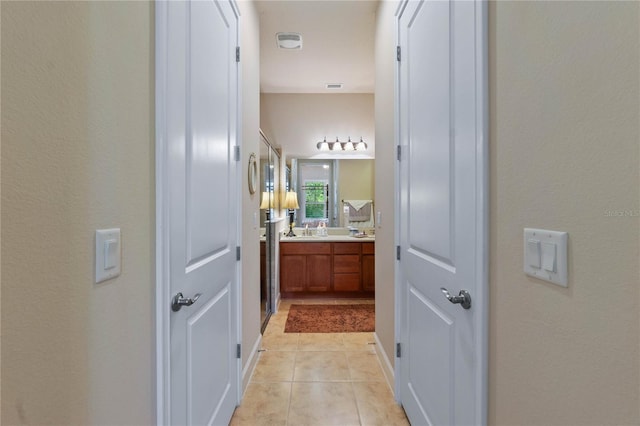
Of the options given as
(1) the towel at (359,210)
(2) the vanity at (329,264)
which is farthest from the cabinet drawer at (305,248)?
(1) the towel at (359,210)

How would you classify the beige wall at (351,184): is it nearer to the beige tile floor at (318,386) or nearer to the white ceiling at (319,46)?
the white ceiling at (319,46)

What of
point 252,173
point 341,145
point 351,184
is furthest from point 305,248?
point 252,173

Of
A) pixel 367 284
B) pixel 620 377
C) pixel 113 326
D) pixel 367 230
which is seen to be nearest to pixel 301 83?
pixel 367 230

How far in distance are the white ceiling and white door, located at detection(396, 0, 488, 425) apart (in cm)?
93

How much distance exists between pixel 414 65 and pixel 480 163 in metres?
0.87

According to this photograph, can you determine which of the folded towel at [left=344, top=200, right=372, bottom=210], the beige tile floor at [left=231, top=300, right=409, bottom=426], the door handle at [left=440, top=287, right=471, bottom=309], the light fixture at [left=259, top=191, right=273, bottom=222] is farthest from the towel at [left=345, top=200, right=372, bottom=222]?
the door handle at [left=440, top=287, right=471, bottom=309]

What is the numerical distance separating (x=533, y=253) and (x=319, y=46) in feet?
9.27

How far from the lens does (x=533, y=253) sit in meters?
0.74

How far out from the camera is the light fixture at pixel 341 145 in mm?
4434

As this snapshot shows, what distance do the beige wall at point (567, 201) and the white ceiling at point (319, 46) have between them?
1.92m

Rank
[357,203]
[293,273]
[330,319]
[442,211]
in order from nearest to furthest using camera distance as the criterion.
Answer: [442,211]
[330,319]
[293,273]
[357,203]

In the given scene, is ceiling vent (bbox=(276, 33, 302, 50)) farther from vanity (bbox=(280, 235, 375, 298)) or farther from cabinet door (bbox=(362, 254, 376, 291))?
cabinet door (bbox=(362, 254, 376, 291))

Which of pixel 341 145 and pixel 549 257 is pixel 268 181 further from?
pixel 549 257

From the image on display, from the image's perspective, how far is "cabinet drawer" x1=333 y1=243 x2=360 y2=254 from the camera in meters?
4.04
